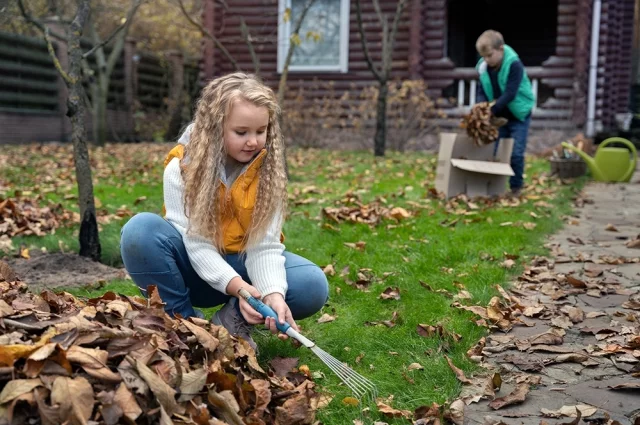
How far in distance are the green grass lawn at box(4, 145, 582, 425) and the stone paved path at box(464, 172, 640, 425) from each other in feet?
0.54

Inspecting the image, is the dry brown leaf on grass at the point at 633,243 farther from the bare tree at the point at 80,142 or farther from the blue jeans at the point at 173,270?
the bare tree at the point at 80,142

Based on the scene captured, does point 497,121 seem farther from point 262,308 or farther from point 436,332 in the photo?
point 262,308

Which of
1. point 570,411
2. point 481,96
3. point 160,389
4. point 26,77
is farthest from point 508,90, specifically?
point 26,77

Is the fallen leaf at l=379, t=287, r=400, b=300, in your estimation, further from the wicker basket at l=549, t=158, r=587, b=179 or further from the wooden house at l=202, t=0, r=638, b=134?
the wooden house at l=202, t=0, r=638, b=134

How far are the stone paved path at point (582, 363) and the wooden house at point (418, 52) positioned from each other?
8.13 metres

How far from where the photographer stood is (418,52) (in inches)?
507

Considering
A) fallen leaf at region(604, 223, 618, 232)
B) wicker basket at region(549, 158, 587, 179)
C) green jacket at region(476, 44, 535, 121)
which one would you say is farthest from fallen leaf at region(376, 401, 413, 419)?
wicker basket at region(549, 158, 587, 179)

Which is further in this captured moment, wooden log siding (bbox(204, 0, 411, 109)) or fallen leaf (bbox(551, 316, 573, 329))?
wooden log siding (bbox(204, 0, 411, 109))

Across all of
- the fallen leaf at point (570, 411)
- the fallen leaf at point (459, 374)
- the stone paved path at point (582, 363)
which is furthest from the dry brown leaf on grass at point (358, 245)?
the fallen leaf at point (570, 411)

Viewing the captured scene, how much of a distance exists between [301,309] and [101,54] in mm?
11681

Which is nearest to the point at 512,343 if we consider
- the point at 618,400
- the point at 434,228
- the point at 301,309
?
the point at 618,400

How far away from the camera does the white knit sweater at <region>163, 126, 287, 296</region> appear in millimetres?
2695

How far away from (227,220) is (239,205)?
9 centimetres

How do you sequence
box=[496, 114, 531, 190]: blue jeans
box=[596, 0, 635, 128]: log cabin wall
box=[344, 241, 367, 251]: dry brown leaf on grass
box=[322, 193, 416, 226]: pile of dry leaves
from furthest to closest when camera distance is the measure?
1. box=[596, 0, 635, 128]: log cabin wall
2. box=[496, 114, 531, 190]: blue jeans
3. box=[322, 193, 416, 226]: pile of dry leaves
4. box=[344, 241, 367, 251]: dry brown leaf on grass
